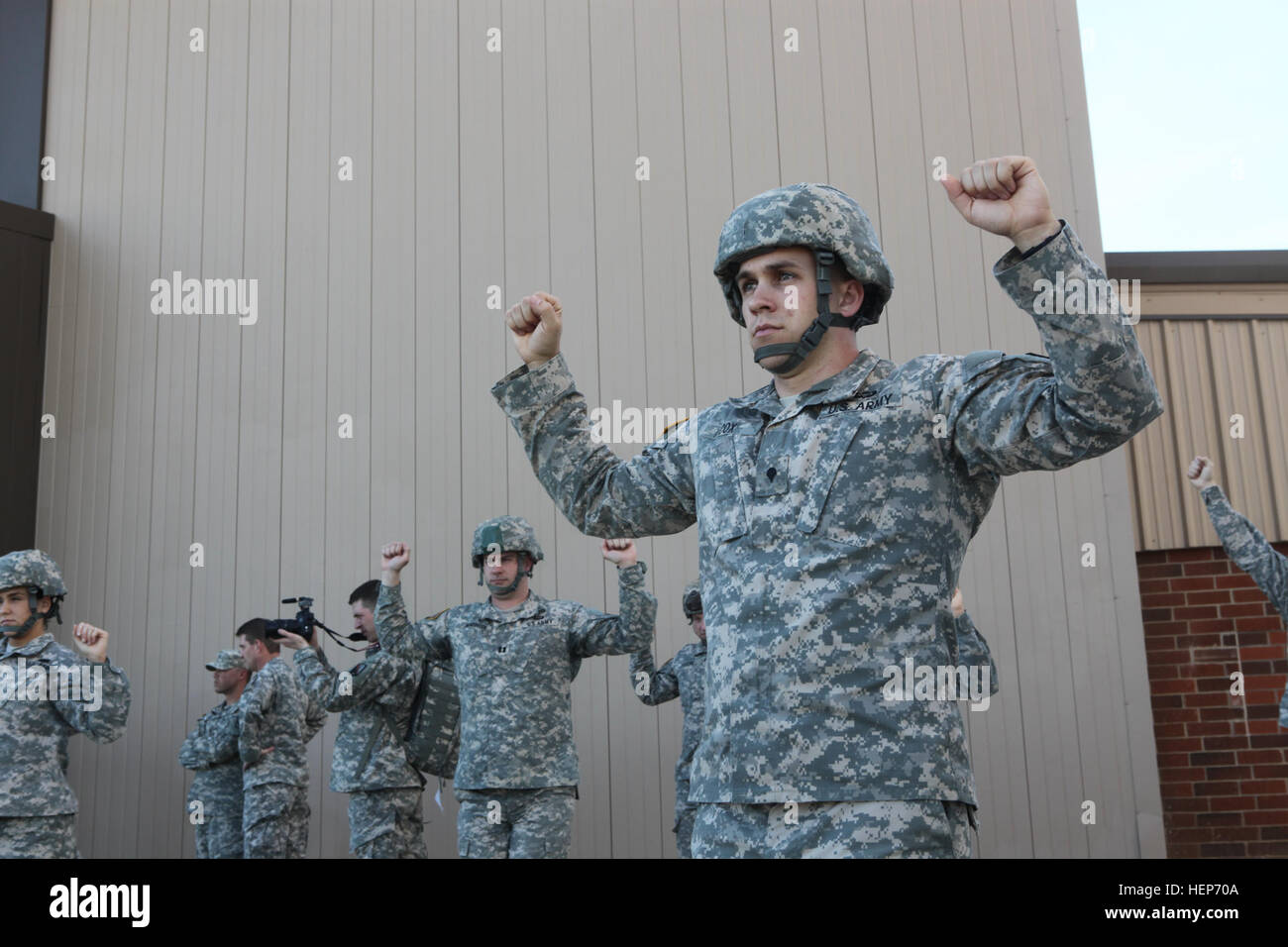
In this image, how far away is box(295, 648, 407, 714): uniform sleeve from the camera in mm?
6145

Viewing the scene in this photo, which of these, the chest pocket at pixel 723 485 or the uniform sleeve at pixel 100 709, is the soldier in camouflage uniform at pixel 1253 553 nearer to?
the chest pocket at pixel 723 485

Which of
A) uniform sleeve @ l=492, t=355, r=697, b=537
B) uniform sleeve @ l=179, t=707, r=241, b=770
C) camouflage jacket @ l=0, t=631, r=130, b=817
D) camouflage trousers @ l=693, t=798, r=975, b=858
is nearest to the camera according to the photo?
camouflage trousers @ l=693, t=798, r=975, b=858

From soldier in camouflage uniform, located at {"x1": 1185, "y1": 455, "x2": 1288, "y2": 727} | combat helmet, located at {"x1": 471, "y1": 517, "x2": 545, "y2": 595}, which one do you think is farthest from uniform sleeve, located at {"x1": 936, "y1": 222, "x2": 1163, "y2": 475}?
soldier in camouflage uniform, located at {"x1": 1185, "y1": 455, "x2": 1288, "y2": 727}

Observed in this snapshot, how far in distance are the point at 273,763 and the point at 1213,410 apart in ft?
20.9

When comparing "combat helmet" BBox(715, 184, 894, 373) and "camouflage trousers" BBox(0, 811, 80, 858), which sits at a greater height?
"combat helmet" BBox(715, 184, 894, 373)

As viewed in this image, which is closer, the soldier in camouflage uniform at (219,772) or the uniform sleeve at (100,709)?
the uniform sleeve at (100,709)

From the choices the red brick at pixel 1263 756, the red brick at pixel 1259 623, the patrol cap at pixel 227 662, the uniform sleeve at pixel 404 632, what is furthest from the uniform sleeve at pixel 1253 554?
the patrol cap at pixel 227 662

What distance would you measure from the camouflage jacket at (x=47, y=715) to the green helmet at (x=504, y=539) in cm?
184

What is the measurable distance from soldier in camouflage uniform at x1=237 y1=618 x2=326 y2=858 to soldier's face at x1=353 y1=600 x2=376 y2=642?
482mm

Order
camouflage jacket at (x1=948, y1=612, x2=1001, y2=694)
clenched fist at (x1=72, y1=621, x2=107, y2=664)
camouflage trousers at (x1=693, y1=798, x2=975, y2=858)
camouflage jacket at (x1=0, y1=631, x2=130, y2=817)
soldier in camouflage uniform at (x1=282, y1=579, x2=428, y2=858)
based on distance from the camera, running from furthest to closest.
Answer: soldier in camouflage uniform at (x1=282, y1=579, x2=428, y2=858), clenched fist at (x1=72, y1=621, x2=107, y2=664), camouflage jacket at (x1=0, y1=631, x2=130, y2=817), camouflage jacket at (x1=948, y1=612, x2=1001, y2=694), camouflage trousers at (x1=693, y1=798, x2=975, y2=858)

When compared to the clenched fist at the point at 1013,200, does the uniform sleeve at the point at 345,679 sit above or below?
below

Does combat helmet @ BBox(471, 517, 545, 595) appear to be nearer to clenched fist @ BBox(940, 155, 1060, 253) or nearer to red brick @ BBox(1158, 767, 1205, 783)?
clenched fist @ BBox(940, 155, 1060, 253)

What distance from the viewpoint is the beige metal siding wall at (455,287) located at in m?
8.05
